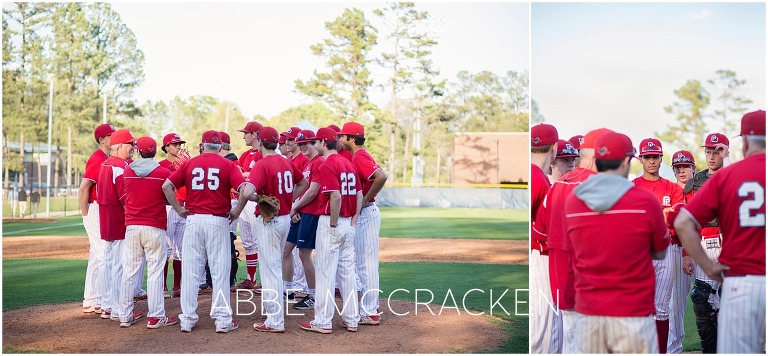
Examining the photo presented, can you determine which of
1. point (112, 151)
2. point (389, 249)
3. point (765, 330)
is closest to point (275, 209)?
point (112, 151)

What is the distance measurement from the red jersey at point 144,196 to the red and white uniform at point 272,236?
834 mm

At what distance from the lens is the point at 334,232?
6.87 m

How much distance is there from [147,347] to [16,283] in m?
5.12

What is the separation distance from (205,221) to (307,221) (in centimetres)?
128

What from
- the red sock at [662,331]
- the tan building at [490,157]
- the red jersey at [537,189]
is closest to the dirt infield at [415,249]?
the red sock at [662,331]

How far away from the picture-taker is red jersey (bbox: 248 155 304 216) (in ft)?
23.1

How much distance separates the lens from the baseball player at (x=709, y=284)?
6.55 meters

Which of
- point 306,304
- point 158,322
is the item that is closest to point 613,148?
point 158,322

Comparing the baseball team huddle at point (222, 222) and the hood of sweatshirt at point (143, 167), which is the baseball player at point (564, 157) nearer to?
the baseball team huddle at point (222, 222)

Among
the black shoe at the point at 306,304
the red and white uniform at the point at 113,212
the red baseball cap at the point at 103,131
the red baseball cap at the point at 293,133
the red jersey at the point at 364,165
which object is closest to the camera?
→ the red and white uniform at the point at 113,212

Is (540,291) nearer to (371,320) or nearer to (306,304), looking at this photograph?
(371,320)

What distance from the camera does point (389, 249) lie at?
16.0 metres

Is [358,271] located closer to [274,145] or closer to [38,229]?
[274,145]

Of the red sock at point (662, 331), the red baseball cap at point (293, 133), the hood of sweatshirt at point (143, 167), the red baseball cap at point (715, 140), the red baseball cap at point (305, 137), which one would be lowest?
the red sock at point (662, 331)
